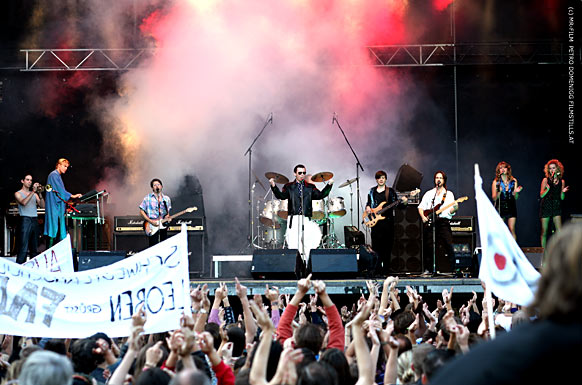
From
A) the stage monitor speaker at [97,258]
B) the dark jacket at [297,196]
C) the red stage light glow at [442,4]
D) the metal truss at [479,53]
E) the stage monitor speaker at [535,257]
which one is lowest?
the stage monitor speaker at [535,257]

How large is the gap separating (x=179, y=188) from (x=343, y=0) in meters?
5.72

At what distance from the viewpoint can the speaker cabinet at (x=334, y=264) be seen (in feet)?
38.7

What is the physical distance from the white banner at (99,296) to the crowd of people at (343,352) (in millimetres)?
210

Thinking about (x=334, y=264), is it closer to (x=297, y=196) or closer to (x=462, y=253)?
(x=297, y=196)

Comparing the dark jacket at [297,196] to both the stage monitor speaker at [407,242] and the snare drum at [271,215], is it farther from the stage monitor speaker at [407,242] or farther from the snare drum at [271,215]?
the stage monitor speaker at [407,242]

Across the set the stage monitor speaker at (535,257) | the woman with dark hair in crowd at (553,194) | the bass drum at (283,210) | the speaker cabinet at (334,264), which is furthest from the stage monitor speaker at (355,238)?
the woman with dark hair in crowd at (553,194)

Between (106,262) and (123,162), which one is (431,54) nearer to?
(123,162)

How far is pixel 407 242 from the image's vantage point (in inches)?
541

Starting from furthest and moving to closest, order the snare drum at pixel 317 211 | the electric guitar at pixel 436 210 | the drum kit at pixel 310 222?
the snare drum at pixel 317 211
the drum kit at pixel 310 222
the electric guitar at pixel 436 210

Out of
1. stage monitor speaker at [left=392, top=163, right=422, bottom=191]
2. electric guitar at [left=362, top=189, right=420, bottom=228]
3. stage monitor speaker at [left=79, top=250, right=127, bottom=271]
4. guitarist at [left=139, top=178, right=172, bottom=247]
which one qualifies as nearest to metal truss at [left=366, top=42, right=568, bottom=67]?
stage monitor speaker at [left=392, top=163, right=422, bottom=191]

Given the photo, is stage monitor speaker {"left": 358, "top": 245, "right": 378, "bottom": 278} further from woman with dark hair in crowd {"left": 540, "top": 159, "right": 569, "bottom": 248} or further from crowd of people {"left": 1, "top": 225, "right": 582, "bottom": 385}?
crowd of people {"left": 1, "top": 225, "right": 582, "bottom": 385}

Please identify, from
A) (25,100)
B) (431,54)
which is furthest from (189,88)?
(431,54)

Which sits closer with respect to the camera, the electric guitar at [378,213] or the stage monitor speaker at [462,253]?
the electric guitar at [378,213]

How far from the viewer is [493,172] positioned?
17.4 metres
